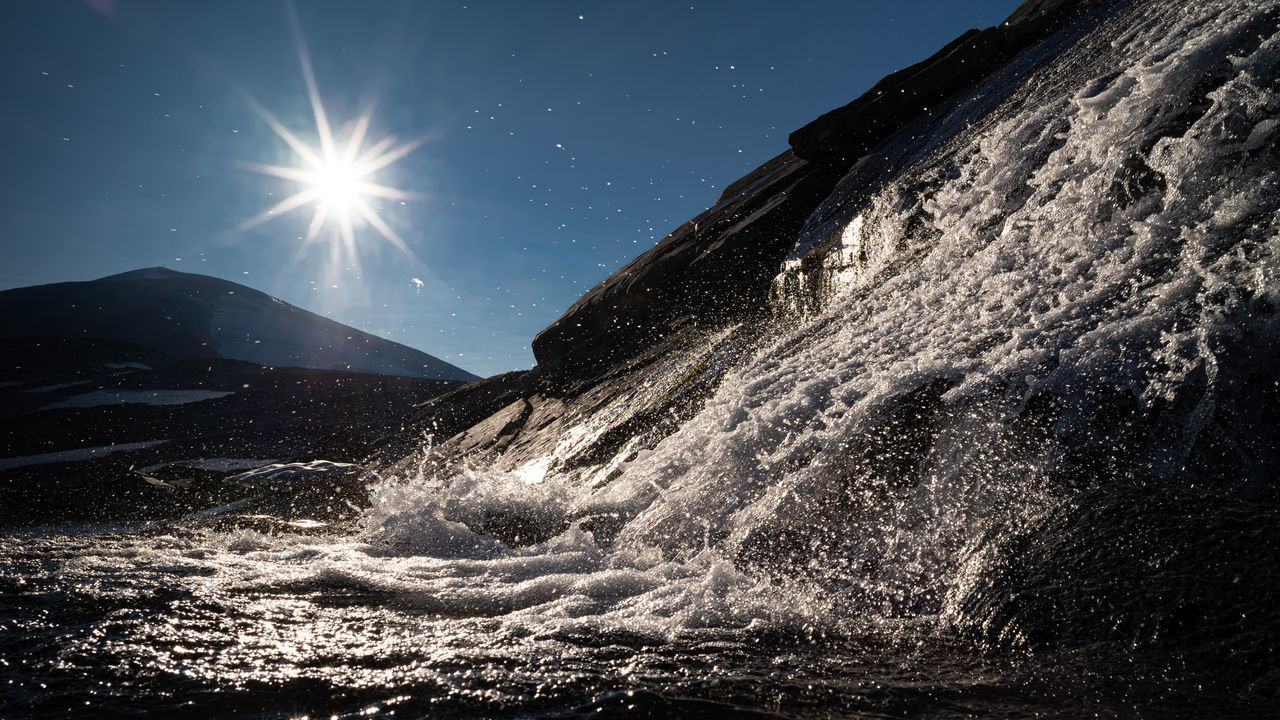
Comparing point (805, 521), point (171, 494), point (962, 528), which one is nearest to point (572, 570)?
point (805, 521)


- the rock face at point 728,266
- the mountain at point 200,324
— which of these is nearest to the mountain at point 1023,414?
the rock face at point 728,266

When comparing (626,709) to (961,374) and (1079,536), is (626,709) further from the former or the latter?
(961,374)

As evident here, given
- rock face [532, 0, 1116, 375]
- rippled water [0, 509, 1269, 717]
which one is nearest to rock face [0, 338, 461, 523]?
rock face [532, 0, 1116, 375]

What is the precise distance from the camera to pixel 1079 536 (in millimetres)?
2385

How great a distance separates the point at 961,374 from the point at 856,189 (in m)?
6.04

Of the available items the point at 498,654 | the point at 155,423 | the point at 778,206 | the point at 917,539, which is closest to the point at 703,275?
the point at 778,206

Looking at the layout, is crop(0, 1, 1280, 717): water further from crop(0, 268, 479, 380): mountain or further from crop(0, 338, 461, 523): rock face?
crop(0, 268, 479, 380): mountain

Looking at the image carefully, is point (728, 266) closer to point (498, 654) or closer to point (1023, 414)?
point (1023, 414)

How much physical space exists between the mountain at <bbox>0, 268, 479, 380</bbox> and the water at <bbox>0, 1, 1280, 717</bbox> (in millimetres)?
61008

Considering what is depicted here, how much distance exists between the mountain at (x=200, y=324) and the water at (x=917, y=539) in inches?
2402

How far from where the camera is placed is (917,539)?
2.92 m

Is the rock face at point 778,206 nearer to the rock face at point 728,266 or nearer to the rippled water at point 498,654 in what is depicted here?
the rock face at point 728,266

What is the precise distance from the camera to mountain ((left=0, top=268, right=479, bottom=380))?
53.2 m

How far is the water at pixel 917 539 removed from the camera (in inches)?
71.2
